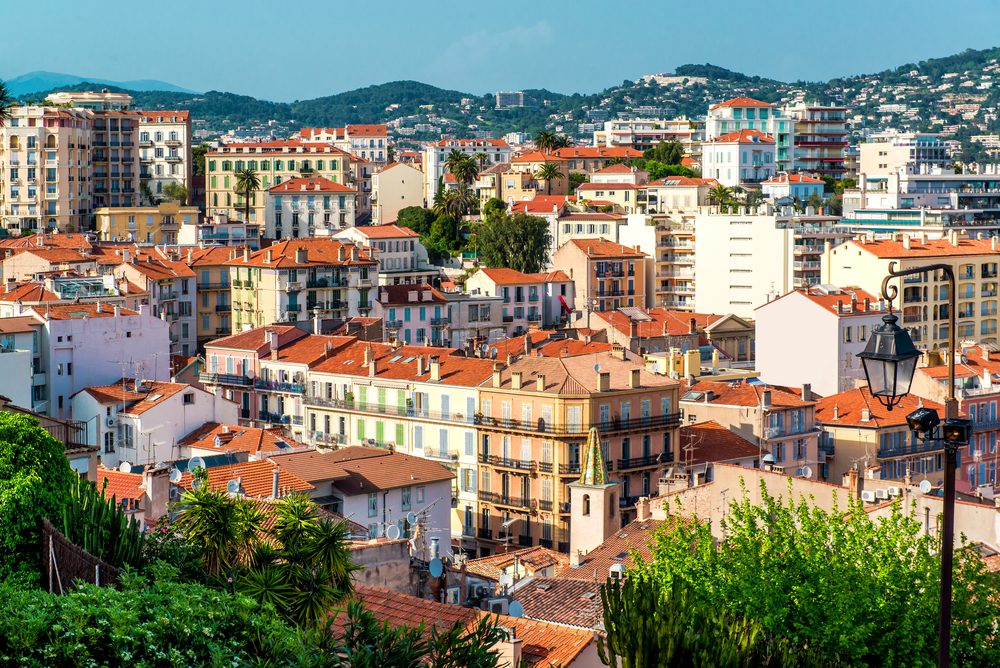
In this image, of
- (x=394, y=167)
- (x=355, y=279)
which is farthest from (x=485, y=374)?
(x=394, y=167)

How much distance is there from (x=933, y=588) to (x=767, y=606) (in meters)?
2.21

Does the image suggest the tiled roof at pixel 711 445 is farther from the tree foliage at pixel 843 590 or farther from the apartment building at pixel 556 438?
the tree foliage at pixel 843 590

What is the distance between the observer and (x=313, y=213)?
411 ft

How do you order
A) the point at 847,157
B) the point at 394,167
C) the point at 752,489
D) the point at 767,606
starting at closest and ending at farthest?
the point at 767,606
the point at 752,489
the point at 394,167
the point at 847,157

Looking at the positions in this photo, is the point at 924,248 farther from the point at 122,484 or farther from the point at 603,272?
the point at 122,484

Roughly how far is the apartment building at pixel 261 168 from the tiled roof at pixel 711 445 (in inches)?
3054

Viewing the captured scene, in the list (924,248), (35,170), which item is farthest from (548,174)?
(924,248)

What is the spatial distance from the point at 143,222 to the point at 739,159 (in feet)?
167

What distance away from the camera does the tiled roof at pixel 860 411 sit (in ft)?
195

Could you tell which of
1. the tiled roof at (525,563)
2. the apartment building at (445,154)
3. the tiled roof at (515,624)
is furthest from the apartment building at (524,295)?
the tiled roof at (515,624)

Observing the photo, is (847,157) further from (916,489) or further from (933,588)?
(933,588)

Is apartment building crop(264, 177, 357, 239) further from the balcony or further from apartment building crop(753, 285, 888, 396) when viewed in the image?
the balcony

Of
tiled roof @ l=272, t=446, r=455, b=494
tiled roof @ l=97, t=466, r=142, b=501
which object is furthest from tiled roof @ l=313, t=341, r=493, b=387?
tiled roof @ l=97, t=466, r=142, b=501

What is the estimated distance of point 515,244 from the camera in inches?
4510
